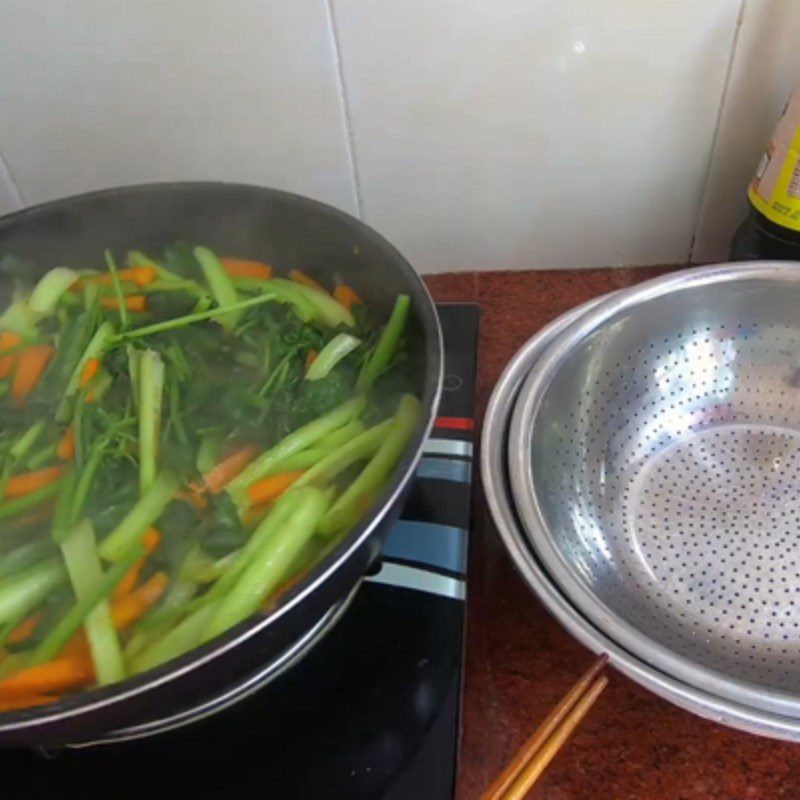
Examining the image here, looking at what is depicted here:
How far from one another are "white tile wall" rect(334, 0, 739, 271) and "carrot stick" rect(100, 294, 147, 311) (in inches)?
10.2

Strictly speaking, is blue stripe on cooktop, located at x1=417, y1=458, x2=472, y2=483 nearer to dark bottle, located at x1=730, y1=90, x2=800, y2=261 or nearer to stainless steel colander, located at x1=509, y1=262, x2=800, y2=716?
stainless steel colander, located at x1=509, y1=262, x2=800, y2=716

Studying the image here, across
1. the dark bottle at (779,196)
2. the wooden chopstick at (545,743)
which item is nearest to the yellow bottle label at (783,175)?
the dark bottle at (779,196)

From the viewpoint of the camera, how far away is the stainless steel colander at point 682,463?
25.9 inches

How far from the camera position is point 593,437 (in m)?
0.78


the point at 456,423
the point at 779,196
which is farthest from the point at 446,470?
the point at 779,196

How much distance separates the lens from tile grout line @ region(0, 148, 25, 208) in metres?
0.90

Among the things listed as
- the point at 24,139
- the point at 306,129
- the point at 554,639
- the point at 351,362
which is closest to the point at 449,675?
the point at 554,639

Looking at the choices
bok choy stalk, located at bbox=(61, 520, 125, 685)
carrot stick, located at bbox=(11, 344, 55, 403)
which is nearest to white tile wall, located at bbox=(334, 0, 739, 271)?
carrot stick, located at bbox=(11, 344, 55, 403)

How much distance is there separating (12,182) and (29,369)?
30cm

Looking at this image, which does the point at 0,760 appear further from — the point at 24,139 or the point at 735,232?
the point at 735,232

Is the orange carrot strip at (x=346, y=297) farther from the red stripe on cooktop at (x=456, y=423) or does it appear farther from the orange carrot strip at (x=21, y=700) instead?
the orange carrot strip at (x=21, y=700)

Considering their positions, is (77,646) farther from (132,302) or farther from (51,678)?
(132,302)

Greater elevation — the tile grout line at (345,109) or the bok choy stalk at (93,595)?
the tile grout line at (345,109)

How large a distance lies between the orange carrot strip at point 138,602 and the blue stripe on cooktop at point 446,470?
0.75 feet
